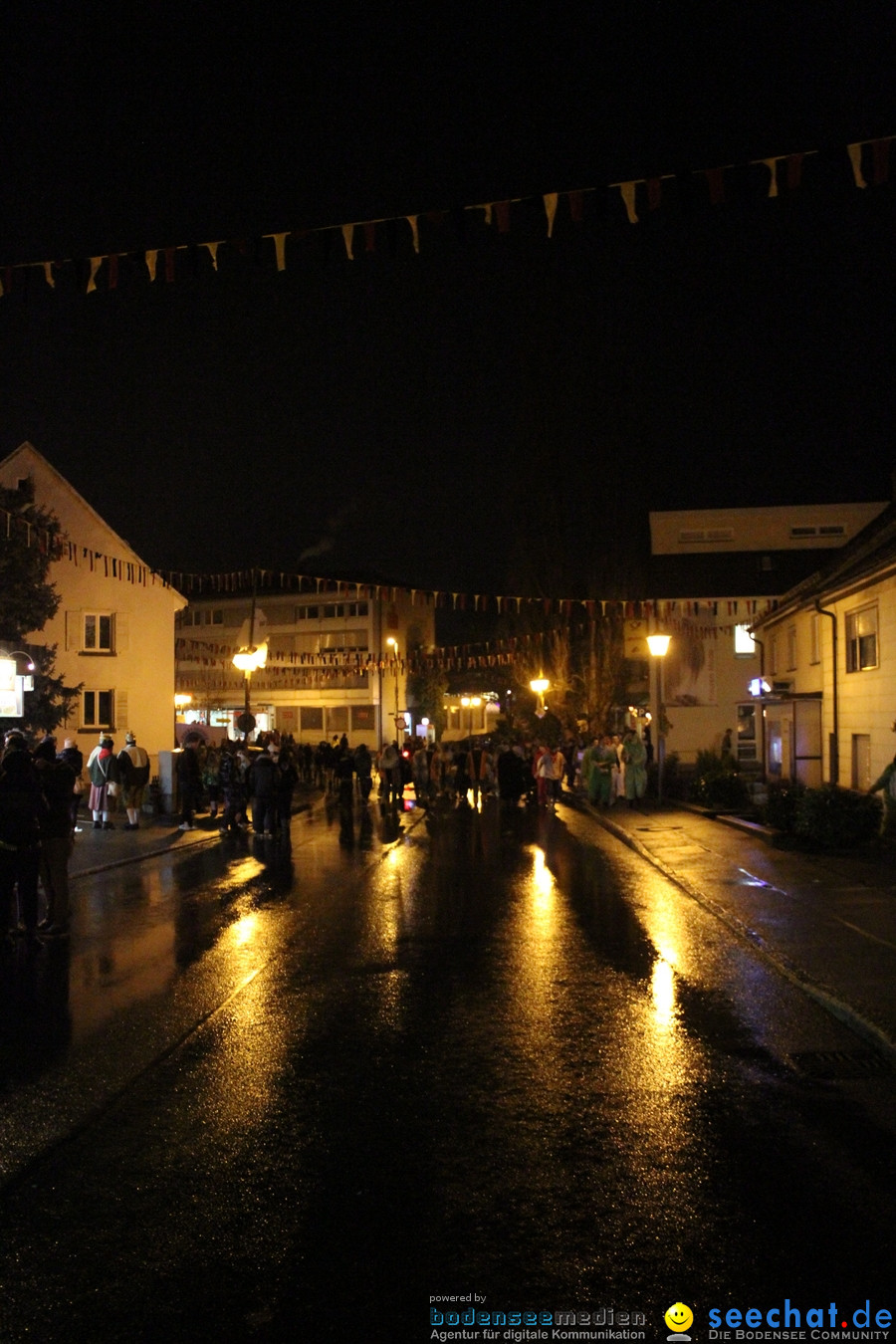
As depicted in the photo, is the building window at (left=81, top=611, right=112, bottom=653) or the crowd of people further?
the building window at (left=81, top=611, right=112, bottom=653)

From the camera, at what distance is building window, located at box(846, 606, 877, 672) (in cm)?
2005

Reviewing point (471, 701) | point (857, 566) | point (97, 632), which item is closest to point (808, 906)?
point (857, 566)

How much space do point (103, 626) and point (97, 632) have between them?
28cm

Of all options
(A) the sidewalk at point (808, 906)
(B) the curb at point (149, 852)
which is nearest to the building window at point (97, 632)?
(B) the curb at point (149, 852)

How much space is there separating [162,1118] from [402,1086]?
1241 millimetres

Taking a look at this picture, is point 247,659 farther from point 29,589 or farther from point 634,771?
point 634,771

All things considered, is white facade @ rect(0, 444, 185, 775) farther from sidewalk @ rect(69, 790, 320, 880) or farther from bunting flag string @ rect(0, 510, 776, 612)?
sidewalk @ rect(69, 790, 320, 880)

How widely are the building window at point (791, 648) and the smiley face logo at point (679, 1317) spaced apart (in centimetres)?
2519

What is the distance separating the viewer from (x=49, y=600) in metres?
26.5

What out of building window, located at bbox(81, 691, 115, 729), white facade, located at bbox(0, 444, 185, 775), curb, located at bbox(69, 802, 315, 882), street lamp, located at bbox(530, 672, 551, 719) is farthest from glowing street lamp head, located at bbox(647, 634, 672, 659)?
building window, located at bbox(81, 691, 115, 729)

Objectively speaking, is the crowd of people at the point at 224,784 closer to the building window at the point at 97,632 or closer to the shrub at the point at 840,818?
the building window at the point at 97,632

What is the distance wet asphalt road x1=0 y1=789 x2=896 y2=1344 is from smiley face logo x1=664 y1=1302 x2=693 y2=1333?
51 millimetres

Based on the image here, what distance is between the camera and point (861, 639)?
2097 centimetres

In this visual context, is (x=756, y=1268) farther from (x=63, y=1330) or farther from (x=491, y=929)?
(x=491, y=929)
